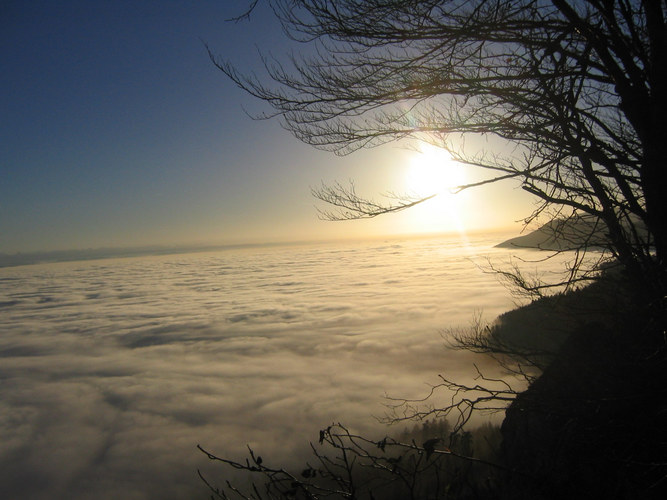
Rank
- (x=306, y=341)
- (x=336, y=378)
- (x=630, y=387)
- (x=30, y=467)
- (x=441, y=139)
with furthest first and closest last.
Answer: (x=306, y=341), (x=336, y=378), (x=30, y=467), (x=441, y=139), (x=630, y=387)

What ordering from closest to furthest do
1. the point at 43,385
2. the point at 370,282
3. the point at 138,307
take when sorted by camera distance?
the point at 43,385 → the point at 138,307 → the point at 370,282

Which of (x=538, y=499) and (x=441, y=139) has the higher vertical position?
(x=441, y=139)

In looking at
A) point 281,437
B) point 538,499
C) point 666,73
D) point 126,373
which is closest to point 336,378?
point 281,437

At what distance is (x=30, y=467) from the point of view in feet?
75.2

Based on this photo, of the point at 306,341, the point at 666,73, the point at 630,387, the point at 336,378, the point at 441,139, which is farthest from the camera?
the point at 306,341

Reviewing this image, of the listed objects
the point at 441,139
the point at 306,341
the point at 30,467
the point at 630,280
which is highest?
the point at 441,139

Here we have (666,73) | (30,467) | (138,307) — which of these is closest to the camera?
(666,73)

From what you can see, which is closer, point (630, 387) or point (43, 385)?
point (630, 387)

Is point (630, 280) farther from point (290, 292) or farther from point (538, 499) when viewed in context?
point (290, 292)

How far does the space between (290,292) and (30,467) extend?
2097 inches

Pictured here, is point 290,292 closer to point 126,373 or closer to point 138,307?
point 138,307

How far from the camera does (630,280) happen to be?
11.3ft

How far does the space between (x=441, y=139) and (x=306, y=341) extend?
3866cm

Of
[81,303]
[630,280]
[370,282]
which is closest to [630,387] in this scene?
[630,280]
